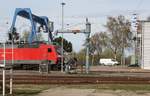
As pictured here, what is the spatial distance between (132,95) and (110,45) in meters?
103

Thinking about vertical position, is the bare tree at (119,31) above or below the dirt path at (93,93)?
above

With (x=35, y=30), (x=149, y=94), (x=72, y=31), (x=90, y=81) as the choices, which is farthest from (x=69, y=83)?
(x=35, y=30)

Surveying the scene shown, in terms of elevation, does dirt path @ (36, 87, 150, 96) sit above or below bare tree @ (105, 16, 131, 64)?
below

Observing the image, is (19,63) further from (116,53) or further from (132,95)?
(116,53)

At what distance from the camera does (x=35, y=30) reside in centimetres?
7219

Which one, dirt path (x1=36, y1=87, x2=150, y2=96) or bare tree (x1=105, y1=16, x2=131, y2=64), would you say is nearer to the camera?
dirt path (x1=36, y1=87, x2=150, y2=96)

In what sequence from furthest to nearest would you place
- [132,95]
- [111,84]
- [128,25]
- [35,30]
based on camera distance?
1. [128,25]
2. [35,30]
3. [111,84]
4. [132,95]

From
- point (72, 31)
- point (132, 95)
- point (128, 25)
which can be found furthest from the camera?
point (128, 25)

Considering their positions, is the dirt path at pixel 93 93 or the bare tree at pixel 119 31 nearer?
the dirt path at pixel 93 93

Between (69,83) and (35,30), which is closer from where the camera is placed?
(69,83)

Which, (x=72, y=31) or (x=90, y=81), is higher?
(x=72, y=31)

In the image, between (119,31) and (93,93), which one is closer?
(93,93)

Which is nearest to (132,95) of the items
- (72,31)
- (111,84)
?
(111,84)

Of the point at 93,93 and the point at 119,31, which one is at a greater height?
the point at 119,31
